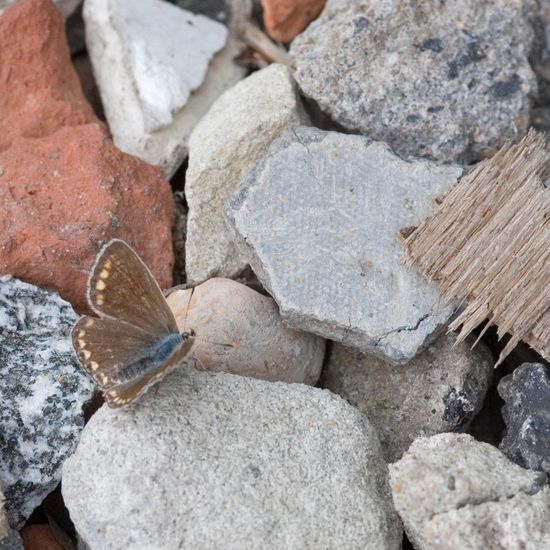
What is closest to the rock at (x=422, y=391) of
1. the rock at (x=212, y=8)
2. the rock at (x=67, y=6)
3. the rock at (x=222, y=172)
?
the rock at (x=222, y=172)

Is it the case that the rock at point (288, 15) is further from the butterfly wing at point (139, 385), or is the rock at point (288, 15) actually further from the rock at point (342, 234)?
the butterfly wing at point (139, 385)

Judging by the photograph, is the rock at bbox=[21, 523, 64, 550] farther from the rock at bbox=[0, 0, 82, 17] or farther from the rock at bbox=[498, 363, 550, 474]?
the rock at bbox=[0, 0, 82, 17]

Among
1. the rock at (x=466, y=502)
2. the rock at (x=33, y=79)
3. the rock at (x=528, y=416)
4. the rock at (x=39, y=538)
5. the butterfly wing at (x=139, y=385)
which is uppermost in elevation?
the rock at (x=33, y=79)

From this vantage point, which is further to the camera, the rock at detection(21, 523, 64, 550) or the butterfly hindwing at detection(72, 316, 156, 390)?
the rock at detection(21, 523, 64, 550)

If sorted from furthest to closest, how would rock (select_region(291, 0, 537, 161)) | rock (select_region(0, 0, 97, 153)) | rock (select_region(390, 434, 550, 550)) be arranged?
rock (select_region(0, 0, 97, 153)) < rock (select_region(291, 0, 537, 161)) < rock (select_region(390, 434, 550, 550))

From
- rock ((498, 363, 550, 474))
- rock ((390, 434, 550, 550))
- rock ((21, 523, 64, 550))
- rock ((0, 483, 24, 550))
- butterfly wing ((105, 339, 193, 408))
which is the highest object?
butterfly wing ((105, 339, 193, 408))

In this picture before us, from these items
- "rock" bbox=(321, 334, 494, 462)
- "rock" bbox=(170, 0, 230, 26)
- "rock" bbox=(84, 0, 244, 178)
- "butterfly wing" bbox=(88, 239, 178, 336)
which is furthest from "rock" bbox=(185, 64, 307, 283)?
"rock" bbox=(170, 0, 230, 26)
